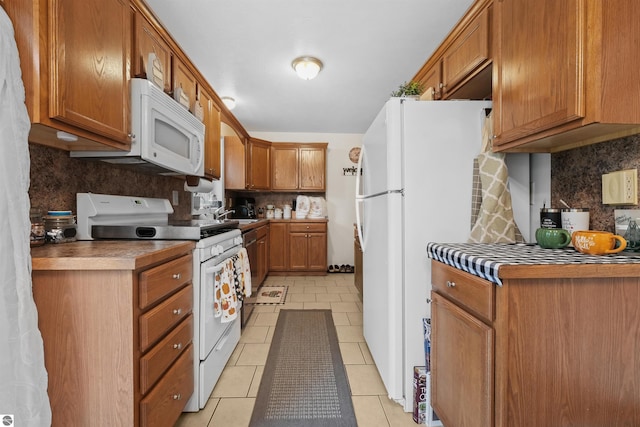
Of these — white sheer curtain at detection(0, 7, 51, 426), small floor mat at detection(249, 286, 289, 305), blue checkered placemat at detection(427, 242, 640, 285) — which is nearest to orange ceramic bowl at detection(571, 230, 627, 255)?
blue checkered placemat at detection(427, 242, 640, 285)

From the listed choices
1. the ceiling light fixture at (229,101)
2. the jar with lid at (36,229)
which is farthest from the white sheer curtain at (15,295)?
the ceiling light fixture at (229,101)

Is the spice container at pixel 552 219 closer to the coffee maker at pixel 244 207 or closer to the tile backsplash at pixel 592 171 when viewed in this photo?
the tile backsplash at pixel 592 171

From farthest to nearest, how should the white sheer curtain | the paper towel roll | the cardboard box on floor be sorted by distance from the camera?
the paper towel roll < the cardboard box on floor < the white sheer curtain

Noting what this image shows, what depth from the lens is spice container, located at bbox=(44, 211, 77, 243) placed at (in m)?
1.37

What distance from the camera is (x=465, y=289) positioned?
1.11m

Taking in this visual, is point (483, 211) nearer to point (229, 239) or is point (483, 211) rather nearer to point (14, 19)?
point (229, 239)

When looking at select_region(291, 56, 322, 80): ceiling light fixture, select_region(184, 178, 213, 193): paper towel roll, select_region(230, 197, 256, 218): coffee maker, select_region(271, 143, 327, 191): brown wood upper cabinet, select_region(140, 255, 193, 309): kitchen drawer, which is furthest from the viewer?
select_region(271, 143, 327, 191): brown wood upper cabinet

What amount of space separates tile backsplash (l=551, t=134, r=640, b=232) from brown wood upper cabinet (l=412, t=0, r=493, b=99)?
0.62 m

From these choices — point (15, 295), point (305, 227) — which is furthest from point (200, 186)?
point (305, 227)

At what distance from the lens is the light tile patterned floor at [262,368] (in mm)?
1519

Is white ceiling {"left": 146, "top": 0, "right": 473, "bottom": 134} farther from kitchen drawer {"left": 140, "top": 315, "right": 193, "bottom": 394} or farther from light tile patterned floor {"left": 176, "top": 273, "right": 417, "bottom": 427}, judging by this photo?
light tile patterned floor {"left": 176, "top": 273, "right": 417, "bottom": 427}

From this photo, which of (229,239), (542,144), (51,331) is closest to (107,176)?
(229,239)

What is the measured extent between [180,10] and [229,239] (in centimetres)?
149

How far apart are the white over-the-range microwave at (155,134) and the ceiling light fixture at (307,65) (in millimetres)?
1027
